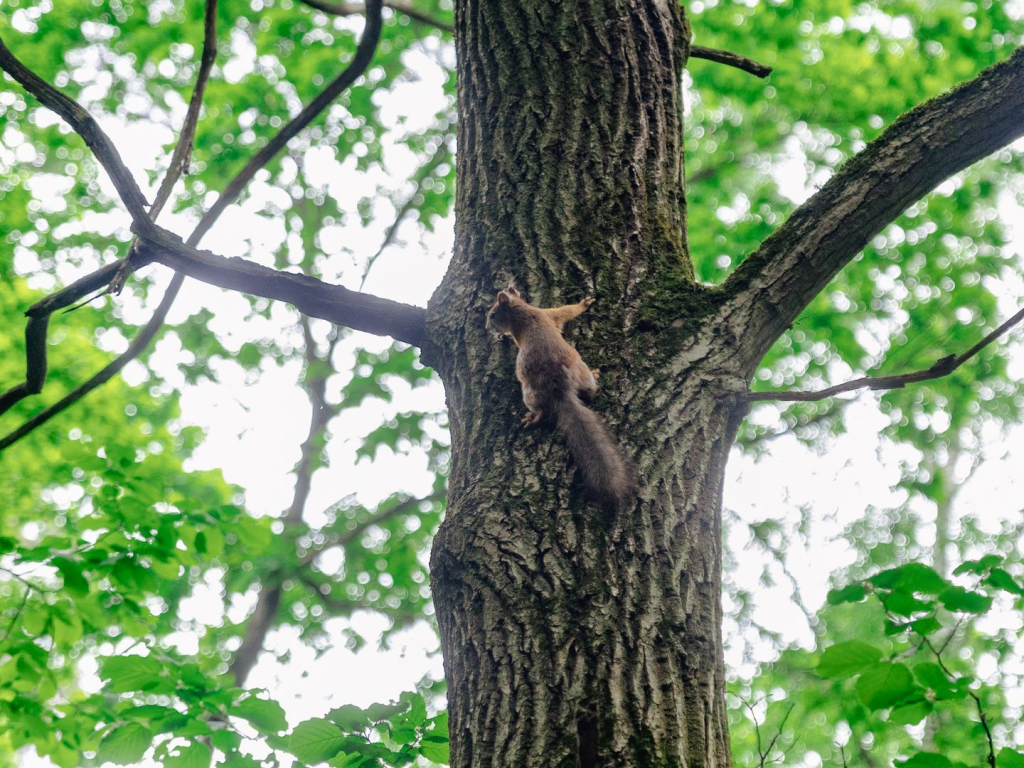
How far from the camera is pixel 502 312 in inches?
88.8

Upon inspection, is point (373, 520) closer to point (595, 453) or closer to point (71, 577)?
point (71, 577)

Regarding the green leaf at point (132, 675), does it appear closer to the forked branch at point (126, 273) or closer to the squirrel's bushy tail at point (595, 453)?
the forked branch at point (126, 273)

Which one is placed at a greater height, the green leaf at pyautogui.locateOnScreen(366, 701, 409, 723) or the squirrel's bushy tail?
the squirrel's bushy tail

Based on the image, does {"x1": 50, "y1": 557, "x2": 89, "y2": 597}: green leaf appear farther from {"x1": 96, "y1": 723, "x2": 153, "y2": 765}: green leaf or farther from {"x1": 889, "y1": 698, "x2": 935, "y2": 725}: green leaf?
{"x1": 889, "y1": 698, "x2": 935, "y2": 725}: green leaf

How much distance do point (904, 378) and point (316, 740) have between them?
76.8 inches

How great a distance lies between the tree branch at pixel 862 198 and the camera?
207 cm

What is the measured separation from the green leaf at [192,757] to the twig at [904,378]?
7.22 feet

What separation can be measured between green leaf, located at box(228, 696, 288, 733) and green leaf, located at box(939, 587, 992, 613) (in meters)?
2.21

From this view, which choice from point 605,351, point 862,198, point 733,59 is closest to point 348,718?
point 605,351

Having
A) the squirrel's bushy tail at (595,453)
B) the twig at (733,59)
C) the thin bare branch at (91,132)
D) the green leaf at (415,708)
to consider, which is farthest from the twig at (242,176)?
the squirrel's bushy tail at (595,453)

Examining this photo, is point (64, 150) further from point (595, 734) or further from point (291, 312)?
point (595, 734)

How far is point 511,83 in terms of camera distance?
2557mm

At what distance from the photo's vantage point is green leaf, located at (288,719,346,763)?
92.7 inches

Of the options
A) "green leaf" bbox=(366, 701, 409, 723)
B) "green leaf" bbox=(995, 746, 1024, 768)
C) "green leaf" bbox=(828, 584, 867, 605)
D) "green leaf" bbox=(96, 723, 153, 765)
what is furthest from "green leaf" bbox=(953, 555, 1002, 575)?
"green leaf" bbox=(96, 723, 153, 765)
